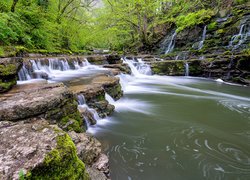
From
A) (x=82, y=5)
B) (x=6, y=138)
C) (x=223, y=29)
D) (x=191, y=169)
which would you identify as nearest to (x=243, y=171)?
(x=191, y=169)

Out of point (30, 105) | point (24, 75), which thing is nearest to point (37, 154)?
point (30, 105)

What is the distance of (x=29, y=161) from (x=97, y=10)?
20195 millimetres

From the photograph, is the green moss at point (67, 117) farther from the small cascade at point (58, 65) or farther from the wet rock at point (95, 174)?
the small cascade at point (58, 65)

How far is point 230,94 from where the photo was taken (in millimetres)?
8797

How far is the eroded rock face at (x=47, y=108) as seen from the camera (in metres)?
3.22

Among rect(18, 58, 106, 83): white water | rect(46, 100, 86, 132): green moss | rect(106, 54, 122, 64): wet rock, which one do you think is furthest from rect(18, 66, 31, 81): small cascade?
rect(106, 54, 122, 64): wet rock

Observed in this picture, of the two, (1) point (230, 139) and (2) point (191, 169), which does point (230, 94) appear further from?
(2) point (191, 169)

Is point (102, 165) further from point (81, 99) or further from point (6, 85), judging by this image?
point (6, 85)

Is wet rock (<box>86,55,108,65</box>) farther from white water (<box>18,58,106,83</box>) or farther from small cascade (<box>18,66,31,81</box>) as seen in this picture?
small cascade (<box>18,66,31,81</box>)

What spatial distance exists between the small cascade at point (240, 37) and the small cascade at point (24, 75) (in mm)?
12854

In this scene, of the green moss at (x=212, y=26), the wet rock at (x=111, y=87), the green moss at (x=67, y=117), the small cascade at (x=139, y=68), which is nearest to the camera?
the green moss at (x=67, y=117)

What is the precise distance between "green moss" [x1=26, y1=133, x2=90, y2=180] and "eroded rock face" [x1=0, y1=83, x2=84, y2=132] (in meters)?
1.54

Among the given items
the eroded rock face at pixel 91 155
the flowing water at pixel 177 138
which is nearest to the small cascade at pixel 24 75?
the flowing water at pixel 177 138

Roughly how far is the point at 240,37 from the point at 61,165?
50.1ft
